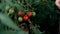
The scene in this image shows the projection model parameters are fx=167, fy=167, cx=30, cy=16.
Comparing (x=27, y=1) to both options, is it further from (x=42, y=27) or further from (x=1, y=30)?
(x=1, y=30)

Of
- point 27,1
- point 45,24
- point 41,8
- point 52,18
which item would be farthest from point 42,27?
point 27,1

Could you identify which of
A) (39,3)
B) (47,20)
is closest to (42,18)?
(47,20)

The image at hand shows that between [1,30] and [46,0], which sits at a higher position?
[1,30]

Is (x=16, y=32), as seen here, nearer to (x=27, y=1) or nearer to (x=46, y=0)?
(x=27, y=1)

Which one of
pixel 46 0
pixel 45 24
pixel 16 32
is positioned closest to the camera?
pixel 16 32

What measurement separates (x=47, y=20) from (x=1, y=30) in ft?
5.81

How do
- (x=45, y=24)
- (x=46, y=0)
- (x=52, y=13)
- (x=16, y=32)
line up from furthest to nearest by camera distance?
(x=45, y=24)
(x=52, y=13)
(x=46, y=0)
(x=16, y=32)

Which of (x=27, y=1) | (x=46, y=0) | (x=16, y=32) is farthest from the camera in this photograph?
(x=46, y=0)

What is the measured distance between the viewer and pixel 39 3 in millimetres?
1970

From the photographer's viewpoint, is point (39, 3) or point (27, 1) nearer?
point (27, 1)

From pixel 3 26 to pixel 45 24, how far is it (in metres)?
1.79

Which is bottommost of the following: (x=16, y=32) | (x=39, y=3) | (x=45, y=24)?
(x=45, y=24)

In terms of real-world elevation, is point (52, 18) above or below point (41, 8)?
below

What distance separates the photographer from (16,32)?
0.52 metres
